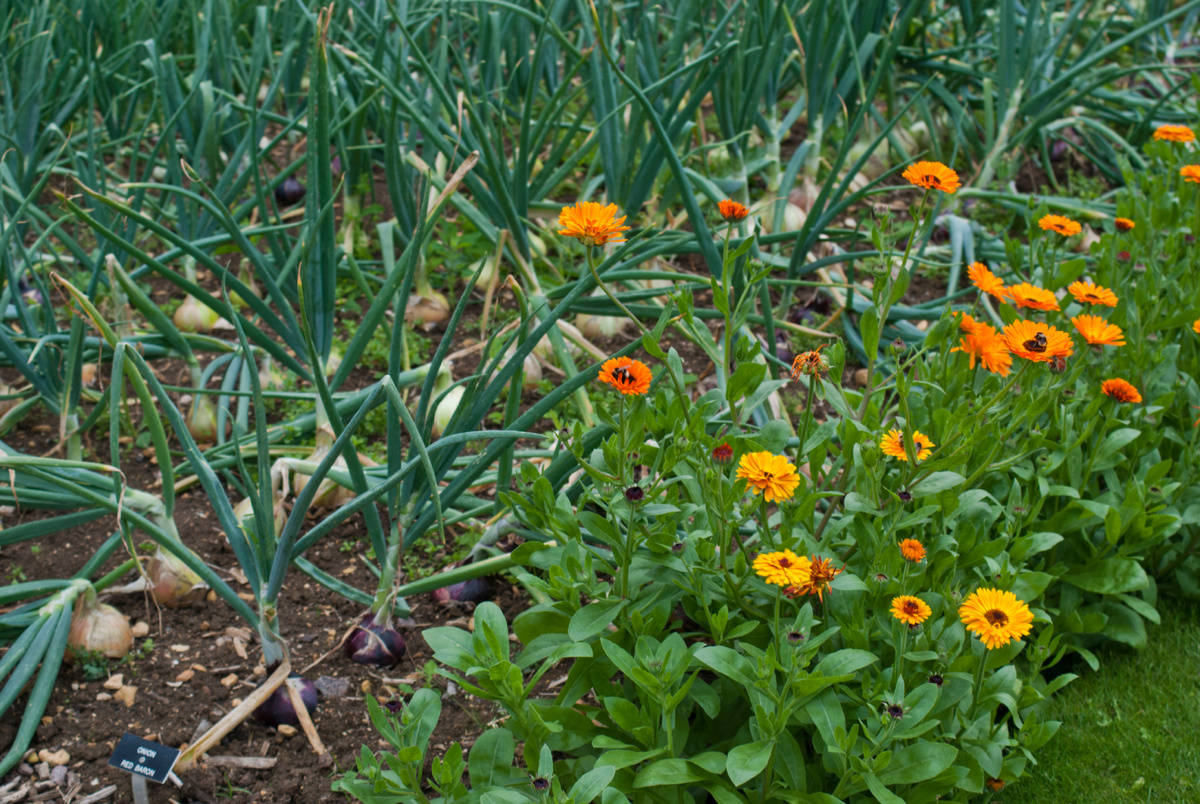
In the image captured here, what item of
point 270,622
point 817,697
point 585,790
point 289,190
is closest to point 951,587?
point 817,697

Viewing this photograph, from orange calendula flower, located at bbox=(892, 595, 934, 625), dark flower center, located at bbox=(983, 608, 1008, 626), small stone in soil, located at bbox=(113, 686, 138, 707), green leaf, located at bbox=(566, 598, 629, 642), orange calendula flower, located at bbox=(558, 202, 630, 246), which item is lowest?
small stone in soil, located at bbox=(113, 686, 138, 707)

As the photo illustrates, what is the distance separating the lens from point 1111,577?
1.49 metres

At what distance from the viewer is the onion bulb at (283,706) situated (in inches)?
53.2

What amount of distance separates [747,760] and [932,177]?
31.5 inches

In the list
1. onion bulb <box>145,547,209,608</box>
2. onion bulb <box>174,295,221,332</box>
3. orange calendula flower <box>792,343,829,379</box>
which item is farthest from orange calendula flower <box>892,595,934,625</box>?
onion bulb <box>174,295,221,332</box>

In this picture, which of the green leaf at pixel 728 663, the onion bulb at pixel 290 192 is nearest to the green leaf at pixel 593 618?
the green leaf at pixel 728 663

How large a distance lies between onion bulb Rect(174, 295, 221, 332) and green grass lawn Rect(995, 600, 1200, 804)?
6.43 feet

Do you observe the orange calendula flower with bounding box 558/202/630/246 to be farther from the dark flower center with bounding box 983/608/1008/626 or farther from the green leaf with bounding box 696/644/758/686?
the dark flower center with bounding box 983/608/1008/626

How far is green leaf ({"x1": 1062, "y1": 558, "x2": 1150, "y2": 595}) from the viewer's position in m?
1.46

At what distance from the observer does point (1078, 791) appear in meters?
1.36

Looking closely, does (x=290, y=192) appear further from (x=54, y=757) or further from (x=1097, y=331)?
(x=1097, y=331)

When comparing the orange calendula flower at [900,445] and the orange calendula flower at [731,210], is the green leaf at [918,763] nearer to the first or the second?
the orange calendula flower at [900,445]

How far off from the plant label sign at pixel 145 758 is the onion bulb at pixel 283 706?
0.18m

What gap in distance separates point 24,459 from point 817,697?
1.00m
